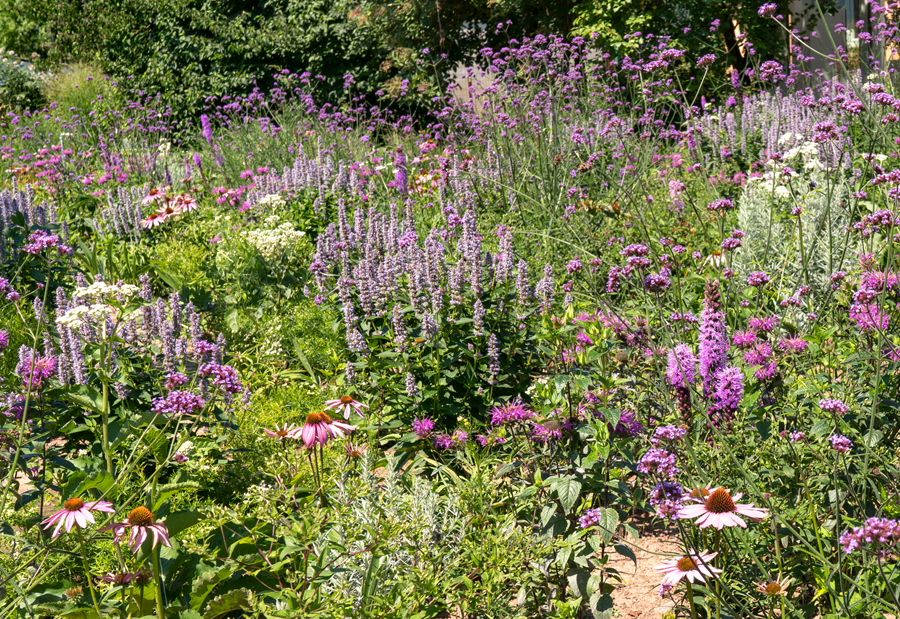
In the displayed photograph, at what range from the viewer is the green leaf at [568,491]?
2.38 meters

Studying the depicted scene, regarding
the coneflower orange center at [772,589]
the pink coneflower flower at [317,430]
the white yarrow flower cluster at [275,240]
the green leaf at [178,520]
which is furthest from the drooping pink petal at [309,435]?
the white yarrow flower cluster at [275,240]

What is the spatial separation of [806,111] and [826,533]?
5724mm

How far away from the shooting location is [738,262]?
450cm

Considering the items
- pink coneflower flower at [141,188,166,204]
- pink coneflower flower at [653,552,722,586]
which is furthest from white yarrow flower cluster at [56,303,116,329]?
pink coneflower flower at [141,188,166,204]

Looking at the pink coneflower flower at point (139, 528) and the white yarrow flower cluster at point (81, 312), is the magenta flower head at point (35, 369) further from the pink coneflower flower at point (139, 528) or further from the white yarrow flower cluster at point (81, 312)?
the pink coneflower flower at point (139, 528)

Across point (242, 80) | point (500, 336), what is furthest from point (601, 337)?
point (242, 80)

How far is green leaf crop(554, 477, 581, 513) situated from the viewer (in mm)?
2377

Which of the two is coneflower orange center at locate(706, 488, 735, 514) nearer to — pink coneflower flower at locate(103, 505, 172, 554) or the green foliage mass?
pink coneflower flower at locate(103, 505, 172, 554)

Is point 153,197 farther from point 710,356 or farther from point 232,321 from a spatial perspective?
point 710,356

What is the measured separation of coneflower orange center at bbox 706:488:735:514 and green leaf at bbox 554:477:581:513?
698mm

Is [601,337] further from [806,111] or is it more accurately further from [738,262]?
[806,111]

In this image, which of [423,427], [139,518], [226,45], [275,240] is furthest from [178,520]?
[226,45]

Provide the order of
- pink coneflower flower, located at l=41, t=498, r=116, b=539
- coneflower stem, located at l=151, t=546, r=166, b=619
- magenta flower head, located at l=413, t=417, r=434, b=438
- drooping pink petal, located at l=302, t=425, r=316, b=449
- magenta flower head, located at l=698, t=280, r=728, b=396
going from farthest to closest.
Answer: magenta flower head, located at l=413, t=417, r=434, b=438, magenta flower head, located at l=698, t=280, r=728, b=396, drooping pink petal, located at l=302, t=425, r=316, b=449, coneflower stem, located at l=151, t=546, r=166, b=619, pink coneflower flower, located at l=41, t=498, r=116, b=539

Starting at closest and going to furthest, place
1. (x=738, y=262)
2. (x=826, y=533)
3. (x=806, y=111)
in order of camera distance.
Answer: (x=826, y=533) < (x=738, y=262) < (x=806, y=111)
